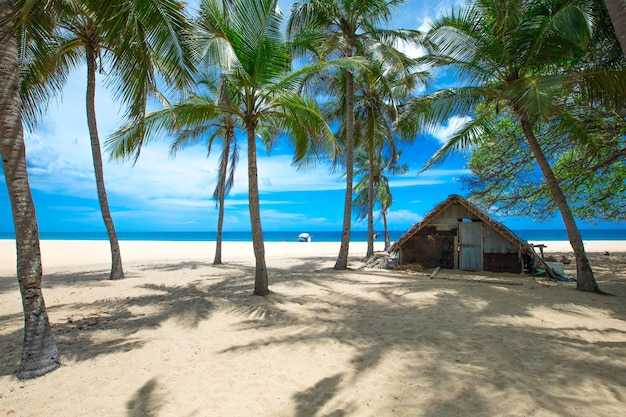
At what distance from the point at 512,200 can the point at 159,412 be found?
1133cm

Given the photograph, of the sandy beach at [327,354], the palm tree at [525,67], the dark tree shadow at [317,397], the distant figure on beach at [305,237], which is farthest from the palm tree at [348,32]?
the distant figure on beach at [305,237]

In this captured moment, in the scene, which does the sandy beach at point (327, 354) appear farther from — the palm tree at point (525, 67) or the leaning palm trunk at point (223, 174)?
the leaning palm trunk at point (223, 174)

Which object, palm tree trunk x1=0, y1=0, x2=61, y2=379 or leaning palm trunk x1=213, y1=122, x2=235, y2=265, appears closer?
palm tree trunk x1=0, y1=0, x2=61, y2=379

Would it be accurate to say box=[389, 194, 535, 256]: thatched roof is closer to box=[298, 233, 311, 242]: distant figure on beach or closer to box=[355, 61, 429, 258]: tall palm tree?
box=[355, 61, 429, 258]: tall palm tree

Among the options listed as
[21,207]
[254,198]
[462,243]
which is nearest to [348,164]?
[462,243]

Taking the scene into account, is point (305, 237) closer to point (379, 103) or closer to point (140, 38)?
point (379, 103)

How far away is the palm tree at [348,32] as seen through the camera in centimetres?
1023

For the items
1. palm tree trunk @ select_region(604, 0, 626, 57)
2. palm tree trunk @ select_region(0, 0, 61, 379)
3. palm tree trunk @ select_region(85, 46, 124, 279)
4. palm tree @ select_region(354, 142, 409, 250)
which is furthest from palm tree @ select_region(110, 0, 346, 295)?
palm tree @ select_region(354, 142, 409, 250)

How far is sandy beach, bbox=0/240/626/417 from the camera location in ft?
9.38

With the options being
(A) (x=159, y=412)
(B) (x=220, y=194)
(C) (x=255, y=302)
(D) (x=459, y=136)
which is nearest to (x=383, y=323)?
(C) (x=255, y=302)

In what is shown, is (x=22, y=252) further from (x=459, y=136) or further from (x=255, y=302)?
(x=459, y=136)

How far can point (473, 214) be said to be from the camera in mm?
11289

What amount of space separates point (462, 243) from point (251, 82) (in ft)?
29.8

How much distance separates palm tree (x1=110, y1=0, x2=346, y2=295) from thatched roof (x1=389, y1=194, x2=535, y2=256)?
573 cm
